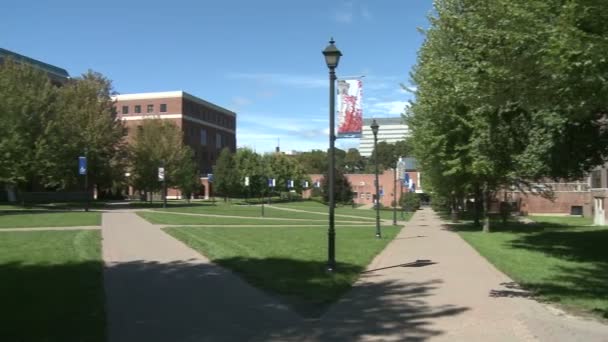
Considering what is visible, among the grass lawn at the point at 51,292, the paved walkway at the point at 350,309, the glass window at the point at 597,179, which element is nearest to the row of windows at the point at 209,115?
the glass window at the point at 597,179

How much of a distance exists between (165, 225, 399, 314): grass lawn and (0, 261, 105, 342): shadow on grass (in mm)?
2959

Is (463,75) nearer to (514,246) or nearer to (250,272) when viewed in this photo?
(250,272)

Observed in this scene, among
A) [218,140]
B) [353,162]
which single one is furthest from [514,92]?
[353,162]

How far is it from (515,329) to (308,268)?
6.21 meters

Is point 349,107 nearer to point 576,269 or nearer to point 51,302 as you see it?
point 576,269

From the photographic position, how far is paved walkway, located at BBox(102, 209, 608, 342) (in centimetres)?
725

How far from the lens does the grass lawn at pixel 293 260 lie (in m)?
10.2

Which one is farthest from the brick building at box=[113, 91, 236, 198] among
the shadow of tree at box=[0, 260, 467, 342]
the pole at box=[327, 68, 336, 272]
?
the shadow of tree at box=[0, 260, 467, 342]

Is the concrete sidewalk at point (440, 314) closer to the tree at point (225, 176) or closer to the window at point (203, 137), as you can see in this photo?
the tree at point (225, 176)

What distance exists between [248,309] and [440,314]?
282 centimetres

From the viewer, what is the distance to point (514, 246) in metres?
20.4

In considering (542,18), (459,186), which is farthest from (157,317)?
(459,186)

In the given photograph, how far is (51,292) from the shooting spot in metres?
9.65

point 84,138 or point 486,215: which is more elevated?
point 84,138
